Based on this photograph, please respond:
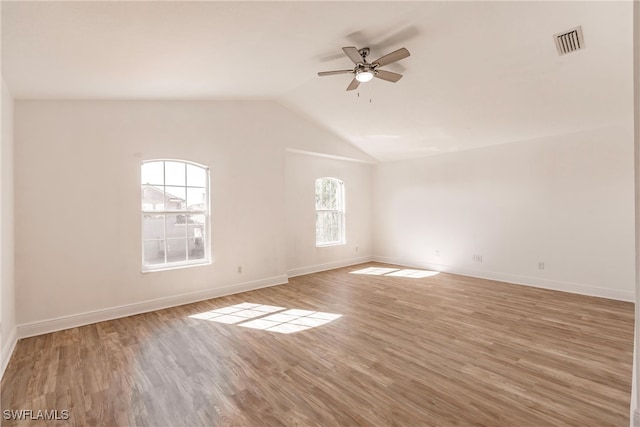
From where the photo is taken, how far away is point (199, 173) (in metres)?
4.53

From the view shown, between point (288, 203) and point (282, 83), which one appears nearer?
point (282, 83)

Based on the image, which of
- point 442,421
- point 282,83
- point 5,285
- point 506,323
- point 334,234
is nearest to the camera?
point 442,421

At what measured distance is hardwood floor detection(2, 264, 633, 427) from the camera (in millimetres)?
1925

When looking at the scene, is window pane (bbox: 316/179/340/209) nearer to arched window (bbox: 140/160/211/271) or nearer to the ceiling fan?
arched window (bbox: 140/160/211/271)

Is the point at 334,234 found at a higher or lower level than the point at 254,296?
higher

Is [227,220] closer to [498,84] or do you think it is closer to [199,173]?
[199,173]

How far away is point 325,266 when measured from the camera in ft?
21.4

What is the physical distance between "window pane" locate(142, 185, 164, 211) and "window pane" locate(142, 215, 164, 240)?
0.43 feet

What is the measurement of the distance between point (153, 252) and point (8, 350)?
5.54ft

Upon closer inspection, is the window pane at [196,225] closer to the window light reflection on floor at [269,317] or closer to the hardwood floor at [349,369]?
the hardwood floor at [349,369]

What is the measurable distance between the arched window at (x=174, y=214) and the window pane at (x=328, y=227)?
2.72 meters

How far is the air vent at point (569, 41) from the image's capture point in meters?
2.71

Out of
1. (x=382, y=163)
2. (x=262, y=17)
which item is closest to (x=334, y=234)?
(x=382, y=163)

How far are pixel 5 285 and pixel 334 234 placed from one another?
213 inches
